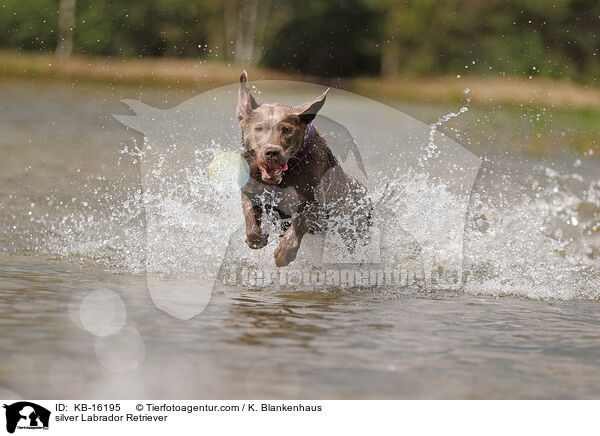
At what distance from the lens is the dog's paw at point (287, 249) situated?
23.0 ft

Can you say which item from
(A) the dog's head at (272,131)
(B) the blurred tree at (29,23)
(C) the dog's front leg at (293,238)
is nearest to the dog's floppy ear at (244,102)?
(A) the dog's head at (272,131)

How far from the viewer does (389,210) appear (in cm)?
838

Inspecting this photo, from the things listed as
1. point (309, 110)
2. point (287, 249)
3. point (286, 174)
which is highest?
point (309, 110)

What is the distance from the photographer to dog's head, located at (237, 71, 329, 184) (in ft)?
22.2

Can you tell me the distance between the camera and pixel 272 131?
6.83 metres

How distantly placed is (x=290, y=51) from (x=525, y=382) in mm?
47687

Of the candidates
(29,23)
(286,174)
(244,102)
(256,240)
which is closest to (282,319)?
(256,240)

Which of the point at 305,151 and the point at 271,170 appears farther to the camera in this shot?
the point at 305,151

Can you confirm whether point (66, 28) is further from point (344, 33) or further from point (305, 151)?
point (305, 151)

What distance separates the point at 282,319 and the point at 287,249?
3.92 ft

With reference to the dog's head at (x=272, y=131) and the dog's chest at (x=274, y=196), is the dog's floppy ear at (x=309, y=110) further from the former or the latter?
the dog's chest at (x=274, y=196)

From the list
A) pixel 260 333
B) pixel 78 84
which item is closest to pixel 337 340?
pixel 260 333

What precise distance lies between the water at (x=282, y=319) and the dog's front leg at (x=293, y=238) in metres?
0.24

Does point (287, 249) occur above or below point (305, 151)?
below
